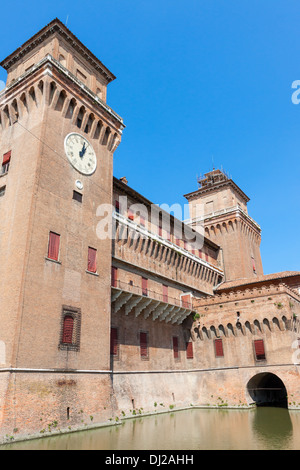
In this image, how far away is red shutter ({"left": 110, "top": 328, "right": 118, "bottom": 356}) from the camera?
22.2 meters

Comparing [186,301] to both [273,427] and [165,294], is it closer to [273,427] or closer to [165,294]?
[165,294]

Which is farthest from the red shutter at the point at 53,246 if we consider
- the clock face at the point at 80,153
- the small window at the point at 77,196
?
the clock face at the point at 80,153

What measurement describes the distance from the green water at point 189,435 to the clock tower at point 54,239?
1368 mm

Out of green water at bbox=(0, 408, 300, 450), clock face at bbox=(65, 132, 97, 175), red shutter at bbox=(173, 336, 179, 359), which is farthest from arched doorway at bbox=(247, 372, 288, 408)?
clock face at bbox=(65, 132, 97, 175)

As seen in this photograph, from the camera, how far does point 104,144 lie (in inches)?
971

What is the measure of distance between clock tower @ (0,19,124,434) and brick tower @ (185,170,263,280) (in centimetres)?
2107

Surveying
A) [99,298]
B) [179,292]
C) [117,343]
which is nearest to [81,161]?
[99,298]

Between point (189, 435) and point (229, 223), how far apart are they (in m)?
29.0

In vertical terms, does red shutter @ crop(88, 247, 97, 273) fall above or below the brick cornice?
below

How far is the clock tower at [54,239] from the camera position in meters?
15.8

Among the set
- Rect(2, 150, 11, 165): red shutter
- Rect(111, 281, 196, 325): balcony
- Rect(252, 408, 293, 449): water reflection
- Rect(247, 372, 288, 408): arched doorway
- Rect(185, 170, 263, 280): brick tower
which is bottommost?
Rect(252, 408, 293, 449): water reflection

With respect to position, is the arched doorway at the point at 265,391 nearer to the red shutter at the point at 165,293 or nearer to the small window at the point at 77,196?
the red shutter at the point at 165,293

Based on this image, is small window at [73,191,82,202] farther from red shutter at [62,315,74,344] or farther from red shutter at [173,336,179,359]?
red shutter at [173,336,179,359]

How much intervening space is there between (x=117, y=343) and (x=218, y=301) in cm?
1085
